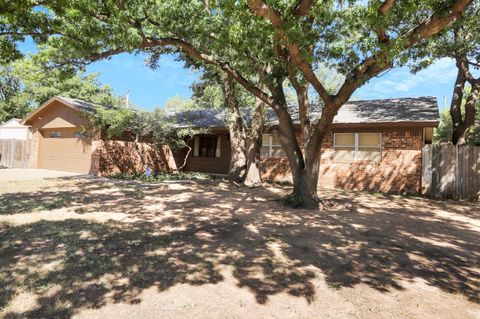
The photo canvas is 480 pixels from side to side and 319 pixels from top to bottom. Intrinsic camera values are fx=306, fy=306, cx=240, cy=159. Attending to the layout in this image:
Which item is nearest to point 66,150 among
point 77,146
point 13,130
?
point 77,146

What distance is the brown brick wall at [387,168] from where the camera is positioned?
1323 centimetres

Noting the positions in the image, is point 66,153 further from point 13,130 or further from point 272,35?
point 272,35

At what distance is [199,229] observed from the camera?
20.8 feet

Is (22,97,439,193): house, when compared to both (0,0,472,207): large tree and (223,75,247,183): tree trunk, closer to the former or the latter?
(223,75,247,183): tree trunk

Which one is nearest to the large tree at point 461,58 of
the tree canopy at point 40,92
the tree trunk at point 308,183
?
the tree trunk at point 308,183

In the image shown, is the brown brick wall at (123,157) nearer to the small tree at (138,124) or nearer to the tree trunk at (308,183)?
the small tree at (138,124)

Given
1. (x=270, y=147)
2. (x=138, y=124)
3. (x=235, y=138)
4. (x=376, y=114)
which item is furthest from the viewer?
(x=270, y=147)

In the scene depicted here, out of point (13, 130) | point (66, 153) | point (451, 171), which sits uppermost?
point (13, 130)

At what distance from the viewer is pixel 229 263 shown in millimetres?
4508

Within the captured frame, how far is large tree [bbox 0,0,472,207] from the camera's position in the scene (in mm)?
6676

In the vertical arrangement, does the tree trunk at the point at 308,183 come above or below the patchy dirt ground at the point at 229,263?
above

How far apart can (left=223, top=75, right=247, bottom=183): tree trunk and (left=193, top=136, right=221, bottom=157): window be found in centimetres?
407

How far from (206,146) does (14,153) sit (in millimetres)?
12787

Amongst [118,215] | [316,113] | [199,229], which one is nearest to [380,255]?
[199,229]
